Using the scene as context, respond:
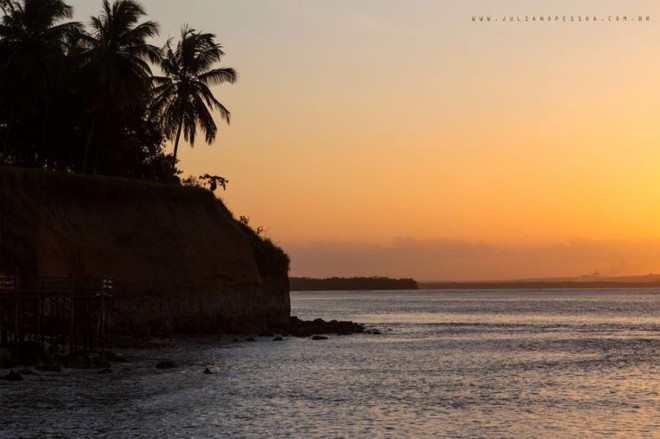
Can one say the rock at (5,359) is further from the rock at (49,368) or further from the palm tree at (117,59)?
the palm tree at (117,59)

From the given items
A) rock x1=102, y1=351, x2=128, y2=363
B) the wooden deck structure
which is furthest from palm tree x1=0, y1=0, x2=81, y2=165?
rock x1=102, y1=351, x2=128, y2=363

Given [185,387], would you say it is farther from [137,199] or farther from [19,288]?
[137,199]

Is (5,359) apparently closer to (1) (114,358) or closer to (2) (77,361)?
(2) (77,361)

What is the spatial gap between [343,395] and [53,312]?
74.3ft

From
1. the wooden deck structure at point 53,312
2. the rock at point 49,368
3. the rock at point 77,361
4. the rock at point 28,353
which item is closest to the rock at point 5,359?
the rock at point 28,353

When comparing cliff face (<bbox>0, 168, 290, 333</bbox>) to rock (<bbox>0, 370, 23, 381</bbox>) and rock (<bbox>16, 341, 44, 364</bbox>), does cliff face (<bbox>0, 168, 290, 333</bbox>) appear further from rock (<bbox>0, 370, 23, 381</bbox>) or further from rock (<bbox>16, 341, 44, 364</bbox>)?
rock (<bbox>0, 370, 23, 381</bbox>)

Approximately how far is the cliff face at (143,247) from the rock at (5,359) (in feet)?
35.0

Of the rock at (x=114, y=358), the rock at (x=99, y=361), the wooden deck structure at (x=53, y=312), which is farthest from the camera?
the wooden deck structure at (x=53, y=312)

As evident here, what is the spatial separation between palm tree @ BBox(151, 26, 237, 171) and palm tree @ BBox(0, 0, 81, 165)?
372 inches

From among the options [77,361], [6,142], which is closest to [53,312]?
[77,361]

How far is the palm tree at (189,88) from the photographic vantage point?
67.7 m

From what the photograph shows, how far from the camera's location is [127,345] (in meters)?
48.5

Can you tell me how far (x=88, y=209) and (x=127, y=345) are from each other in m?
9.98

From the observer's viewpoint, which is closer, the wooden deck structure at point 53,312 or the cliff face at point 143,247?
the wooden deck structure at point 53,312
